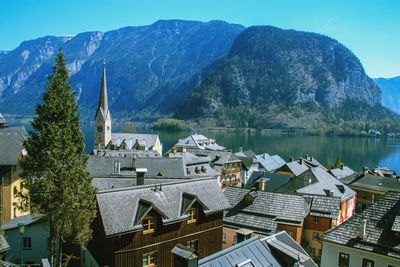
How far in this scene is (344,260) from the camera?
25.5 m

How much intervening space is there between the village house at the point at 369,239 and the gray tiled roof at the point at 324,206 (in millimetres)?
13014

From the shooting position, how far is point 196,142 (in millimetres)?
118812

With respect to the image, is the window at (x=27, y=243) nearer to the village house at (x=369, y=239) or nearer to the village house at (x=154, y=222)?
the village house at (x=154, y=222)

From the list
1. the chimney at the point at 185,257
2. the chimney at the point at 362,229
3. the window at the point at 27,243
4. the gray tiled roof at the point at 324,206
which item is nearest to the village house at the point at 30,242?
the window at the point at 27,243

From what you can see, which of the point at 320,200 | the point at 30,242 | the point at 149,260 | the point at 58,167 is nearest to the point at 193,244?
the point at 149,260

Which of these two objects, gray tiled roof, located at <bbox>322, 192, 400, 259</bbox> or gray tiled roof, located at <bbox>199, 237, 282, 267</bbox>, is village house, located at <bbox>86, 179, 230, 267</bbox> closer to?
gray tiled roof, located at <bbox>199, 237, 282, 267</bbox>

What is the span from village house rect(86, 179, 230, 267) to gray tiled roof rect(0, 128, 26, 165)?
470 inches

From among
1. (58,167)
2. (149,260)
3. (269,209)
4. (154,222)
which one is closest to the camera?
(58,167)

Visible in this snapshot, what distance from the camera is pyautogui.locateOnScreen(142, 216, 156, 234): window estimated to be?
25344 millimetres

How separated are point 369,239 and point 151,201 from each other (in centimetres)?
1502

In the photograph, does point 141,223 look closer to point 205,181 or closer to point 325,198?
point 205,181

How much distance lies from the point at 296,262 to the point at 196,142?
98.4 metres

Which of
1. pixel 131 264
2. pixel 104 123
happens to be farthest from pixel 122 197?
pixel 104 123

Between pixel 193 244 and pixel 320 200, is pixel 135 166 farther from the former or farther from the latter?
pixel 320 200
